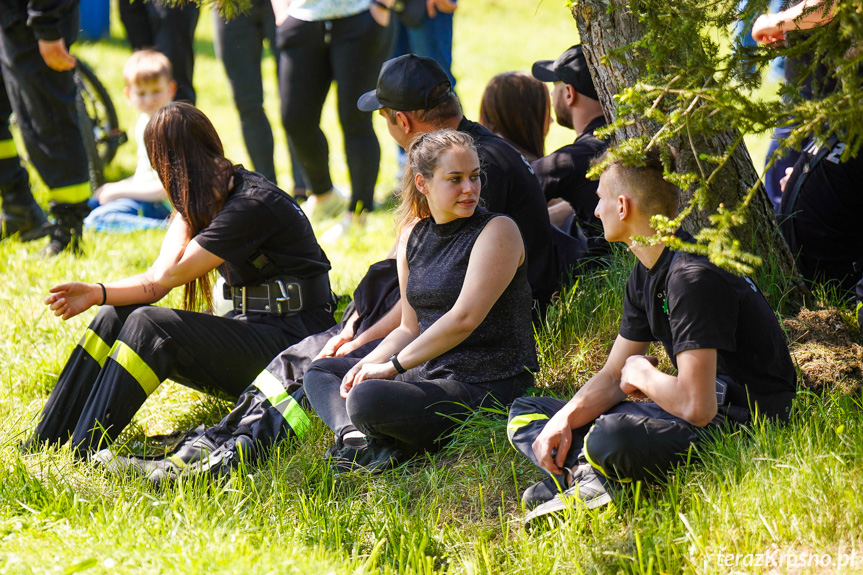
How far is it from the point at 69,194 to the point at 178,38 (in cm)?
178

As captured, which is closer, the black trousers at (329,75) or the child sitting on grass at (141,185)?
the black trousers at (329,75)

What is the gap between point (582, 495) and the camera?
2801 mm

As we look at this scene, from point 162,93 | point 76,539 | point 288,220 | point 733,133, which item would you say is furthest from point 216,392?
point 162,93

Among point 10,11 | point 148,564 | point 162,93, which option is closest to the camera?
point 148,564

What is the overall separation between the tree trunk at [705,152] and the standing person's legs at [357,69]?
2513 mm

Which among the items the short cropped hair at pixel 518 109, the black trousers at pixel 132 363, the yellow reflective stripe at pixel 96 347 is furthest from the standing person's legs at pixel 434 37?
the yellow reflective stripe at pixel 96 347

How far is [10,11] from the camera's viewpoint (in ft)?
18.7

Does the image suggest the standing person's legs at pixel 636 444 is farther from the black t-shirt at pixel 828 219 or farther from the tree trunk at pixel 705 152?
the black t-shirt at pixel 828 219

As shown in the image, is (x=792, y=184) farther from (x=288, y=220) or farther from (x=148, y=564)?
(x=148, y=564)

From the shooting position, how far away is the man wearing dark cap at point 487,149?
379cm

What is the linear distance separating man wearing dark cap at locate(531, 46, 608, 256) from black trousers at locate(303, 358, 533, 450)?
1.22 m

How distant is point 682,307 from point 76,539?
195 centimetres

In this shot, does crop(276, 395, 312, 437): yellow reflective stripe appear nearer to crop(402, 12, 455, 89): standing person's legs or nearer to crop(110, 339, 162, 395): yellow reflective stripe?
crop(110, 339, 162, 395): yellow reflective stripe

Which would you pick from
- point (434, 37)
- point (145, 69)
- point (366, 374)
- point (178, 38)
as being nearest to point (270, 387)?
point (366, 374)
